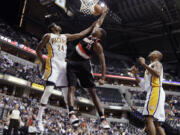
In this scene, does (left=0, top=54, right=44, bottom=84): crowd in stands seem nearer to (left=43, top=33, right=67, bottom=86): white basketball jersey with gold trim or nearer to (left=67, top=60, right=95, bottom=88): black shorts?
(left=43, top=33, right=67, bottom=86): white basketball jersey with gold trim

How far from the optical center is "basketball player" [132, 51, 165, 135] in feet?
14.0

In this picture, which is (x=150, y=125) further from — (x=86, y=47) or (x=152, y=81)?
(x=86, y=47)

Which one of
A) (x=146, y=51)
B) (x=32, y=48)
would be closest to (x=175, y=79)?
(x=146, y=51)

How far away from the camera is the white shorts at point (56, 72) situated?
4.28 m

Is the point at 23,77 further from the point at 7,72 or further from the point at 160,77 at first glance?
the point at 160,77

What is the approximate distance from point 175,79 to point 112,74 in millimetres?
9662

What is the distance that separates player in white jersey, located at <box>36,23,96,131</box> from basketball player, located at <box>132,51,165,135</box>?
1558mm

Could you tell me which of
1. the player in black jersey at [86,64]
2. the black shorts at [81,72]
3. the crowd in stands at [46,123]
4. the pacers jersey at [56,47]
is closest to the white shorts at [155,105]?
the player in black jersey at [86,64]

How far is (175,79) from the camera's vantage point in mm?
33000

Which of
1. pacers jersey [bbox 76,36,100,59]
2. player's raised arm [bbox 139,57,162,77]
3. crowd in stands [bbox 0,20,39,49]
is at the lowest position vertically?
player's raised arm [bbox 139,57,162,77]

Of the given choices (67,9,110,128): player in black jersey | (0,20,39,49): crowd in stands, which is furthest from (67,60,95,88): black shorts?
(0,20,39,49): crowd in stands

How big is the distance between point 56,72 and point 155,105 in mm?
2108

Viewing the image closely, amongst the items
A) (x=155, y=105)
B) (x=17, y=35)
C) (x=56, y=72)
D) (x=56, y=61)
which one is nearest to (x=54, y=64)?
(x=56, y=61)

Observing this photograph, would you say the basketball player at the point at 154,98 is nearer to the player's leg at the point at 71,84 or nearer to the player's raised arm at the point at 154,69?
the player's raised arm at the point at 154,69
